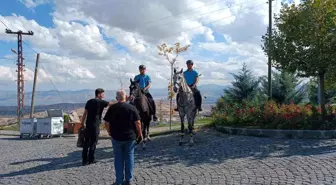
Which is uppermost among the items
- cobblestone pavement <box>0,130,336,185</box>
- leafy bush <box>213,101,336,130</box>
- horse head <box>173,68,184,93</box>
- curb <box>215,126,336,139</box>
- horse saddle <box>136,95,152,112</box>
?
horse head <box>173,68,184,93</box>

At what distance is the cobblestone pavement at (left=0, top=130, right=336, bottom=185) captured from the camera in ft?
24.1

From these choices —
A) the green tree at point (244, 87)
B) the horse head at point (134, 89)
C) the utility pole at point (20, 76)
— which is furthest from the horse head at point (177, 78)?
the utility pole at point (20, 76)

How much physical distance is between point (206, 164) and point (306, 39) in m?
6.46

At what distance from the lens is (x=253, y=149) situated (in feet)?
32.2

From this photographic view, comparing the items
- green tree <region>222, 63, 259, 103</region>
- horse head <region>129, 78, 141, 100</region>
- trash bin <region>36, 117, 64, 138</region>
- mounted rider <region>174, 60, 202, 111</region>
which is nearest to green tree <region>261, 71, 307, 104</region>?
green tree <region>222, 63, 259, 103</region>

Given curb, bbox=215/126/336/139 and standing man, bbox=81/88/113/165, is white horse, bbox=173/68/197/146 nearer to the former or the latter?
curb, bbox=215/126/336/139

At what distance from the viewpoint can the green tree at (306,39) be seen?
1167 centimetres

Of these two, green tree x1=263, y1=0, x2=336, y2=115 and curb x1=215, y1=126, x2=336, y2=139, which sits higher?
green tree x1=263, y1=0, x2=336, y2=115

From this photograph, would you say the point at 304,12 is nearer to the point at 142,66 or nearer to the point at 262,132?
the point at 262,132

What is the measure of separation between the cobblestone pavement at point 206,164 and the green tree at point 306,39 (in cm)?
320

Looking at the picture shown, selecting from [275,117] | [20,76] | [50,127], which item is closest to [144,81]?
[275,117]

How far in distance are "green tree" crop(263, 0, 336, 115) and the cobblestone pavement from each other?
3200 mm

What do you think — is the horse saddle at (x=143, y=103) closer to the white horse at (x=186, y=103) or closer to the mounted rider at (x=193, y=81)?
the white horse at (x=186, y=103)

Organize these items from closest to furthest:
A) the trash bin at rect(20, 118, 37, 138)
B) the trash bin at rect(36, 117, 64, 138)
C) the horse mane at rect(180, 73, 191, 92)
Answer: the horse mane at rect(180, 73, 191, 92), the trash bin at rect(36, 117, 64, 138), the trash bin at rect(20, 118, 37, 138)
